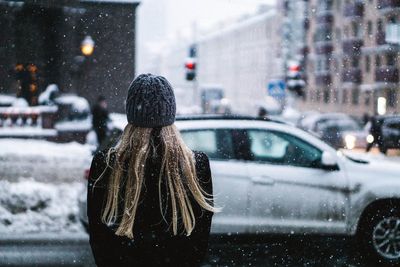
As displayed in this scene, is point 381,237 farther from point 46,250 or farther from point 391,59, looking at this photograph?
point 391,59

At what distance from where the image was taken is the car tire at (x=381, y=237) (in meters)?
7.31

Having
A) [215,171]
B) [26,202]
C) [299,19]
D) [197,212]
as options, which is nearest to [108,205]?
[197,212]

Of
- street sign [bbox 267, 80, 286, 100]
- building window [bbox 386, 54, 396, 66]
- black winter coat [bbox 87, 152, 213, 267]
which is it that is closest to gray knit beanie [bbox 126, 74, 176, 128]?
black winter coat [bbox 87, 152, 213, 267]

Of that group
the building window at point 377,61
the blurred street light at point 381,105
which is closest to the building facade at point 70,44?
the blurred street light at point 381,105

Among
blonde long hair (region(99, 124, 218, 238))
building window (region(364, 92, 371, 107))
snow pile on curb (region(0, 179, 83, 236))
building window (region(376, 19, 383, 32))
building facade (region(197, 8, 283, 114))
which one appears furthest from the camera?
building facade (region(197, 8, 283, 114))

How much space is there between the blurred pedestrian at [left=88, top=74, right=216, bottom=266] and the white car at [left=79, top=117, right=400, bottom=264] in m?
4.67

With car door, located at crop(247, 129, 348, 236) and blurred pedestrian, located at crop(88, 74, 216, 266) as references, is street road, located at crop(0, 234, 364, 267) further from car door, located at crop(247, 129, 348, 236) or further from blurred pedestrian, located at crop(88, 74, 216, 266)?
blurred pedestrian, located at crop(88, 74, 216, 266)

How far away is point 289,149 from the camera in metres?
7.70

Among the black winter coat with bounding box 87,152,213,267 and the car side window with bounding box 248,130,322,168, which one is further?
the car side window with bounding box 248,130,322,168

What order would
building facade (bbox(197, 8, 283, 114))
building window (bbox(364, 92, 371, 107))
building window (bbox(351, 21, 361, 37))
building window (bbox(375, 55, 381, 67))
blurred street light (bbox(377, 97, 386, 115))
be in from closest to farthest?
blurred street light (bbox(377, 97, 386, 115))
building window (bbox(375, 55, 381, 67))
building window (bbox(364, 92, 371, 107))
building window (bbox(351, 21, 361, 37))
building facade (bbox(197, 8, 283, 114))

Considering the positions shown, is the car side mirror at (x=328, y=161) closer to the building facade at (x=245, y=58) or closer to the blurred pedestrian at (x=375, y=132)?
the blurred pedestrian at (x=375, y=132)

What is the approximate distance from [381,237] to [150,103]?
5.42 metres

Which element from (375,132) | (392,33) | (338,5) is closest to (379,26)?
(392,33)

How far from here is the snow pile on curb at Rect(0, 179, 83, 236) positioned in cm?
898
